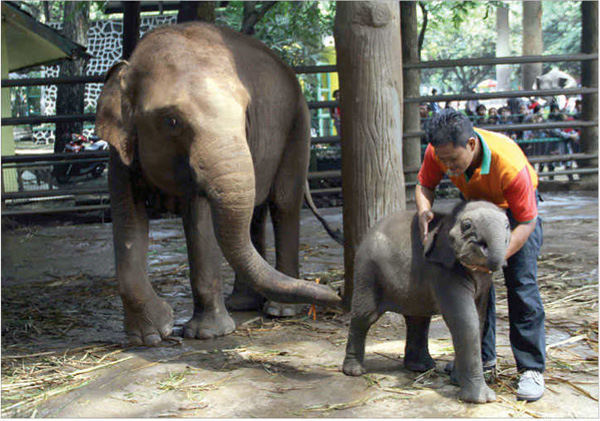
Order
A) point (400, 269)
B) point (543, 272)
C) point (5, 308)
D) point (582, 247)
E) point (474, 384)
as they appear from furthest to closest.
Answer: point (582, 247) < point (543, 272) < point (5, 308) < point (400, 269) < point (474, 384)

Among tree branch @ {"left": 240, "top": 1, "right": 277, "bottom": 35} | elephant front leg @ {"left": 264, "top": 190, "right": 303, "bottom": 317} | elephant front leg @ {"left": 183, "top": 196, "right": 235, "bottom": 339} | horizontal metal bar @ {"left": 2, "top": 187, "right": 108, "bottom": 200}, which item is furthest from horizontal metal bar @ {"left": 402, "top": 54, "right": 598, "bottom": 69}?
elephant front leg @ {"left": 183, "top": 196, "right": 235, "bottom": 339}

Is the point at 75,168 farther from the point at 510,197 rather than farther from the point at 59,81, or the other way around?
the point at 510,197

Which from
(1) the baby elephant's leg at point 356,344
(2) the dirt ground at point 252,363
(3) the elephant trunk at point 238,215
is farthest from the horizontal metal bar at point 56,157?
(1) the baby elephant's leg at point 356,344

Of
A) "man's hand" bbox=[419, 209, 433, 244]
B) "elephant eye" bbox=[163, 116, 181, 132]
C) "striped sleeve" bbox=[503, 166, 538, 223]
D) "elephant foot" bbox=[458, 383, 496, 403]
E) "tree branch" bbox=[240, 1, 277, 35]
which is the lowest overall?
"elephant foot" bbox=[458, 383, 496, 403]

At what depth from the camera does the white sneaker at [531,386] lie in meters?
3.48

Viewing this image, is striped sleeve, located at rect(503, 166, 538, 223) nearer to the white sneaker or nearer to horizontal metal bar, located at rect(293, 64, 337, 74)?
the white sneaker

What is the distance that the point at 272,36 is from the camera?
1653cm

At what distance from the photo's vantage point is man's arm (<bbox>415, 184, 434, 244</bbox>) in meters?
3.57

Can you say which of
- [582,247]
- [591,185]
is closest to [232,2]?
[591,185]

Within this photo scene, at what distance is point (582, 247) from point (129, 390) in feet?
16.2

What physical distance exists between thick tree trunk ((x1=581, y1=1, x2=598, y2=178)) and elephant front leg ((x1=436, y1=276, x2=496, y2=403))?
338 inches

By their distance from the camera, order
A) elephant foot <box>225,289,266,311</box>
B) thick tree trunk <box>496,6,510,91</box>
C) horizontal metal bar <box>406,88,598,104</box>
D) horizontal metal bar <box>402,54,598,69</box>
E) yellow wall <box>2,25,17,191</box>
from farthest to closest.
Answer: thick tree trunk <box>496,6,510,91</box>
yellow wall <box>2,25,17,191</box>
horizontal metal bar <box>406,88,598,104</box>
horizontal metal bar <box>402,54,598,69</box>
elephant foot <box>225,289,266,311</box>

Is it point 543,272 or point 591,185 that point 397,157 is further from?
point 591,185

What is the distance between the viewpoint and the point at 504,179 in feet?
11.3
